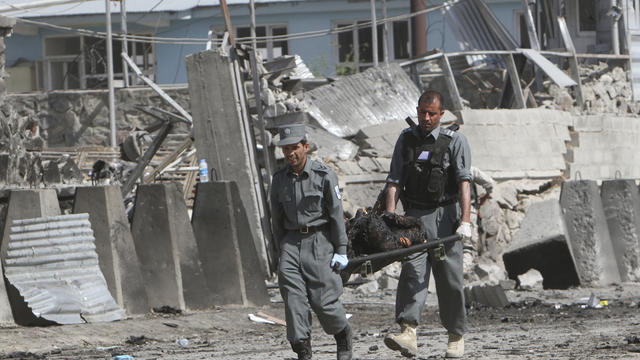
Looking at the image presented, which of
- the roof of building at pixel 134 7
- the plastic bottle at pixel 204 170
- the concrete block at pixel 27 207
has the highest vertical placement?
the roof of building at pixel 134 7

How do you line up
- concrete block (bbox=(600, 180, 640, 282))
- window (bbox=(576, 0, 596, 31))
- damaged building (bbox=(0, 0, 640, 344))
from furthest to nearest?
window (bbox=(576, 0, 596, 31)) < concrete block (bbox=(600, 180, 640, 282)) < damaged building (bbox=(0, 0, 640, 344))

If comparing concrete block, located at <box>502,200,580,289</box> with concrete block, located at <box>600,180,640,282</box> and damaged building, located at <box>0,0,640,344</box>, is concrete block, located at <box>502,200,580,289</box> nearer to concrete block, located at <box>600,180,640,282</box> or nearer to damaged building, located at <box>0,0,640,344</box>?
damaged building, located at <box>0,0,640,344</box>

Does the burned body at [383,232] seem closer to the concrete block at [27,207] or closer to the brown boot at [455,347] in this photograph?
the brown boot at [455,347]

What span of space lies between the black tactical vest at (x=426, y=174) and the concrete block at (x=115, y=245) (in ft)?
14.1

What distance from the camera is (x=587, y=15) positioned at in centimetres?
2750

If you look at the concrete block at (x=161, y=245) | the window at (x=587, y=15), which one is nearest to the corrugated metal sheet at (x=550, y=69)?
the window at (x=587, y=15)

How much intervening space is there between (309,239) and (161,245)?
192 inches

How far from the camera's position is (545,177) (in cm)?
2119

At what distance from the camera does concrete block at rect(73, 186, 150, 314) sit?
11891 millimetres

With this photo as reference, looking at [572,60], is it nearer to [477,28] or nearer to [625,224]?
[477,28]

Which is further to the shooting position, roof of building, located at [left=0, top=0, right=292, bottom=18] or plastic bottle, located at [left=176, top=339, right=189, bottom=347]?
roof of building, located at [left=0, top=0, right=292, bottom=18]

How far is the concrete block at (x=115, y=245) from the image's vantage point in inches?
468

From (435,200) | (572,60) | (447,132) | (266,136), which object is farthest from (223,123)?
(572,60)

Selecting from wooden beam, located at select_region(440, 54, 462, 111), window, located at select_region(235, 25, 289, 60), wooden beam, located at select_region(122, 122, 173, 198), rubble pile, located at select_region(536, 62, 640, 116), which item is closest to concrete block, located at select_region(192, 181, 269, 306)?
wooden beam, located at select_region(122, 122, 173, 198)
